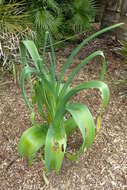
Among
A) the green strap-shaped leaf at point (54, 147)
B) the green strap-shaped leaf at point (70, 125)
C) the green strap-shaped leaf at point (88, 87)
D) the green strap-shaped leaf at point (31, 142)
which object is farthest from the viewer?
the green strap-shaped leaf at point (70, 125)

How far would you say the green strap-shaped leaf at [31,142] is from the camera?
1.61 meters

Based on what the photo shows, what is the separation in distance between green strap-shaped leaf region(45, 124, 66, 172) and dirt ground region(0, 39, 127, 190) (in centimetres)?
18

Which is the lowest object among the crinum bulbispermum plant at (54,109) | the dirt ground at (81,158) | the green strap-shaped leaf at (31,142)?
the dirt ground at (81,158)

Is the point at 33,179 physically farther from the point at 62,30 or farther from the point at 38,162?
the point at 62,30

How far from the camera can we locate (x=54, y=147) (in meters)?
1.54

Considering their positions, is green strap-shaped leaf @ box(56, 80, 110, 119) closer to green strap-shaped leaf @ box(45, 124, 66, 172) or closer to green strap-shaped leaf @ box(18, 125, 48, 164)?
green strap-shaped leaf @ box(45, 124, 66, 172)

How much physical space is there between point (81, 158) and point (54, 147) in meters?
0.37

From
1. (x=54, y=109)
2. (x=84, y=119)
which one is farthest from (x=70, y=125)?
(x=84, y=119)

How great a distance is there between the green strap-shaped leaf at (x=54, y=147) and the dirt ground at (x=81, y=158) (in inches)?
6.9

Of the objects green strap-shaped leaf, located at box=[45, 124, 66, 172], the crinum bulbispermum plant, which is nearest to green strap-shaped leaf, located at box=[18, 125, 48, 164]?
the crinum bulbispermum plant

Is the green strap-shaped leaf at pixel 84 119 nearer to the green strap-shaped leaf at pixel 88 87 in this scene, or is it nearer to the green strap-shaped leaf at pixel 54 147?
the green strap-shaped leaf at pixel 88 87

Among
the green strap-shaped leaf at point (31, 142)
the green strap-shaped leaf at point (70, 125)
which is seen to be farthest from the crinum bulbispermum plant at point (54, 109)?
the green strap-shaped leaf at point (70, 125)

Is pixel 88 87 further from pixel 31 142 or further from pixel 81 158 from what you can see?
pixel 81 158

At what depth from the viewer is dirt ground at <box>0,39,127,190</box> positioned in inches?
67.0
